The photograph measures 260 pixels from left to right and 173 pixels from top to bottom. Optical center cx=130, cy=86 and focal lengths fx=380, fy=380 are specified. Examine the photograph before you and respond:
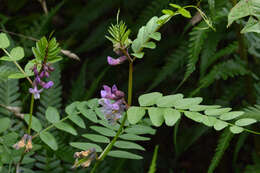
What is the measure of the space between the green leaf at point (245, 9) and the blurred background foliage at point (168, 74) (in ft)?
1.00

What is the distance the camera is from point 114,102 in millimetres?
1048

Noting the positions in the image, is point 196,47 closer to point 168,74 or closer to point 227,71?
point 227,71

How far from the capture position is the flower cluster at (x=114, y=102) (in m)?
0.99

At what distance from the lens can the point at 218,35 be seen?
1890 millimetres

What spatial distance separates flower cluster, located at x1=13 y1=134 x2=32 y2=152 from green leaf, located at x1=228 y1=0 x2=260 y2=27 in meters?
0.65

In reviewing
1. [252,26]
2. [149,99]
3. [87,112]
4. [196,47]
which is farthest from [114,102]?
[196,47]

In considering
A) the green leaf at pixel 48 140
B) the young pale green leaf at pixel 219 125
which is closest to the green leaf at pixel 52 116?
the green leaf at pixel 48 140

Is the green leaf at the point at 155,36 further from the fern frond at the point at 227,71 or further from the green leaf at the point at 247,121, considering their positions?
the fern frond at the point at 227,71

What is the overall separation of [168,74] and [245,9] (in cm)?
97

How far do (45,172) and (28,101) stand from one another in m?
0.54

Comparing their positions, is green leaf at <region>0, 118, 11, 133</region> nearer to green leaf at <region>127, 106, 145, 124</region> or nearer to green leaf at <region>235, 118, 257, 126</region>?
green leaf at <region>127, 106, 145, 124</region>

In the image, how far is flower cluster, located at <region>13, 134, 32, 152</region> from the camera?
103 cm

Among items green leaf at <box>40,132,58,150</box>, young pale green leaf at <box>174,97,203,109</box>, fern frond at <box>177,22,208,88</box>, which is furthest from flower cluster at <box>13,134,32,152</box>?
fern frond at <box>177,22,208,88</box>

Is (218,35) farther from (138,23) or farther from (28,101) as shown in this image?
(28,101)
